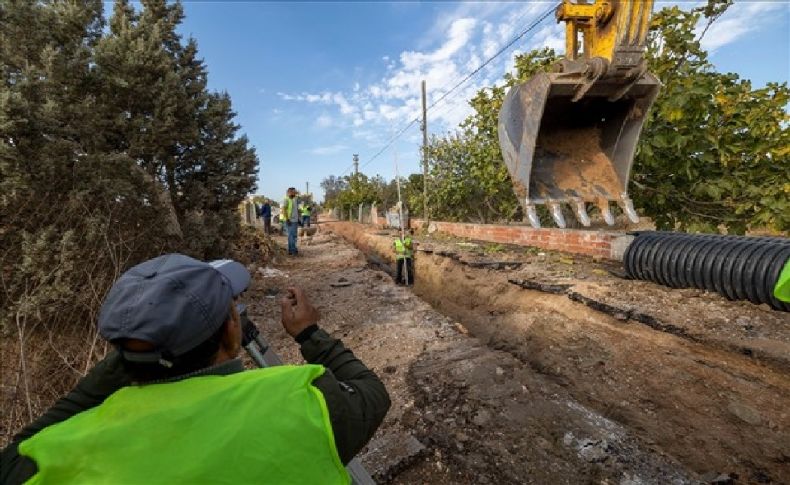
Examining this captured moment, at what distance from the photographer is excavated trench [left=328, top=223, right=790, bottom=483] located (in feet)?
8.35

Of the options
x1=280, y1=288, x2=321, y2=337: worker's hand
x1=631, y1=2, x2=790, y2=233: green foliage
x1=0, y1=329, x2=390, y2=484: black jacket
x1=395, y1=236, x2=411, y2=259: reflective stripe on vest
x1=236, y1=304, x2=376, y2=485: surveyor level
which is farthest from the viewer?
x1=395, y1=236, x2=411, y2=259: reflective stripe on vest

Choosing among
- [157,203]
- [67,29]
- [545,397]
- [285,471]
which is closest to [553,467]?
[545,397]

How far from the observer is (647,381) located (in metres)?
3.49

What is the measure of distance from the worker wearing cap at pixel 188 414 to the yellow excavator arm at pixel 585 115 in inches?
180

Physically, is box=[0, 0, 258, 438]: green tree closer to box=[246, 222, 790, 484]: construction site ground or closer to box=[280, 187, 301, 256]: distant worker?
box=[246, 222, 790, 484]: construction site ground

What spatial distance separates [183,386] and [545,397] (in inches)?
107

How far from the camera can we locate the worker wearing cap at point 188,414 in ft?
2.71

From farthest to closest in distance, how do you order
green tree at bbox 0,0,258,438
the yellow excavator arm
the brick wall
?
the brick wall, the yellow excavator arm, green tree at bbox 0,0,258,438

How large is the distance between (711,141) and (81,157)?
8.18 metres

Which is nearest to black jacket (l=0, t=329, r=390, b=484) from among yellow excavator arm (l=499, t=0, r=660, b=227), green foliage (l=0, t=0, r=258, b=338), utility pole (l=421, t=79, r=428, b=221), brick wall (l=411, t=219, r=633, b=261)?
green foliage (l=0, t=0, r=258, b=338)

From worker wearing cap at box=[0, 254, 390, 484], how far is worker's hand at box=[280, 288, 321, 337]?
0.27 m

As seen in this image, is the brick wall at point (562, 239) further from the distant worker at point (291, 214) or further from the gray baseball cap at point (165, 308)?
the gray baseball cap at point (165, 308)

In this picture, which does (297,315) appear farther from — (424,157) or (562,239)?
(424,157)

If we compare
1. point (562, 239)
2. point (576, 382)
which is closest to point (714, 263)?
point (576, 382)
